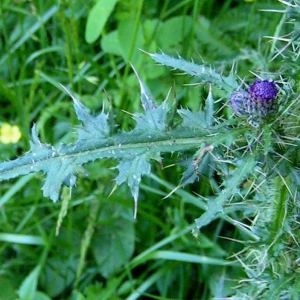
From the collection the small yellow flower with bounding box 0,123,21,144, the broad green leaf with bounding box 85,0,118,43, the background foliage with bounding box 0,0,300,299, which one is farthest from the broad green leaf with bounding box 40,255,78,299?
the broad green leaf with bounding box 85,0,118,43

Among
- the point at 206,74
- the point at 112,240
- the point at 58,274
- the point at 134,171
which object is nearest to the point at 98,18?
the point at 112,240

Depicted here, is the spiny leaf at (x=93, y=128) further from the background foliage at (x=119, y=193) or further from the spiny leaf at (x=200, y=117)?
the background foliage at (x=119, y=193)

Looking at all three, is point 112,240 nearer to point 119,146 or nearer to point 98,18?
point 98,18

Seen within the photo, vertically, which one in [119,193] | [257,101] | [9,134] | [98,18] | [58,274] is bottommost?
[58,274]

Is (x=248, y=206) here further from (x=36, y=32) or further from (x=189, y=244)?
(x=36, y=32)

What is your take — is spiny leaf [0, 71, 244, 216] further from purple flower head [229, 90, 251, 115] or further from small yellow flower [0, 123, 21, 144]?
small yellow flower [0, 123, 21, 144]
